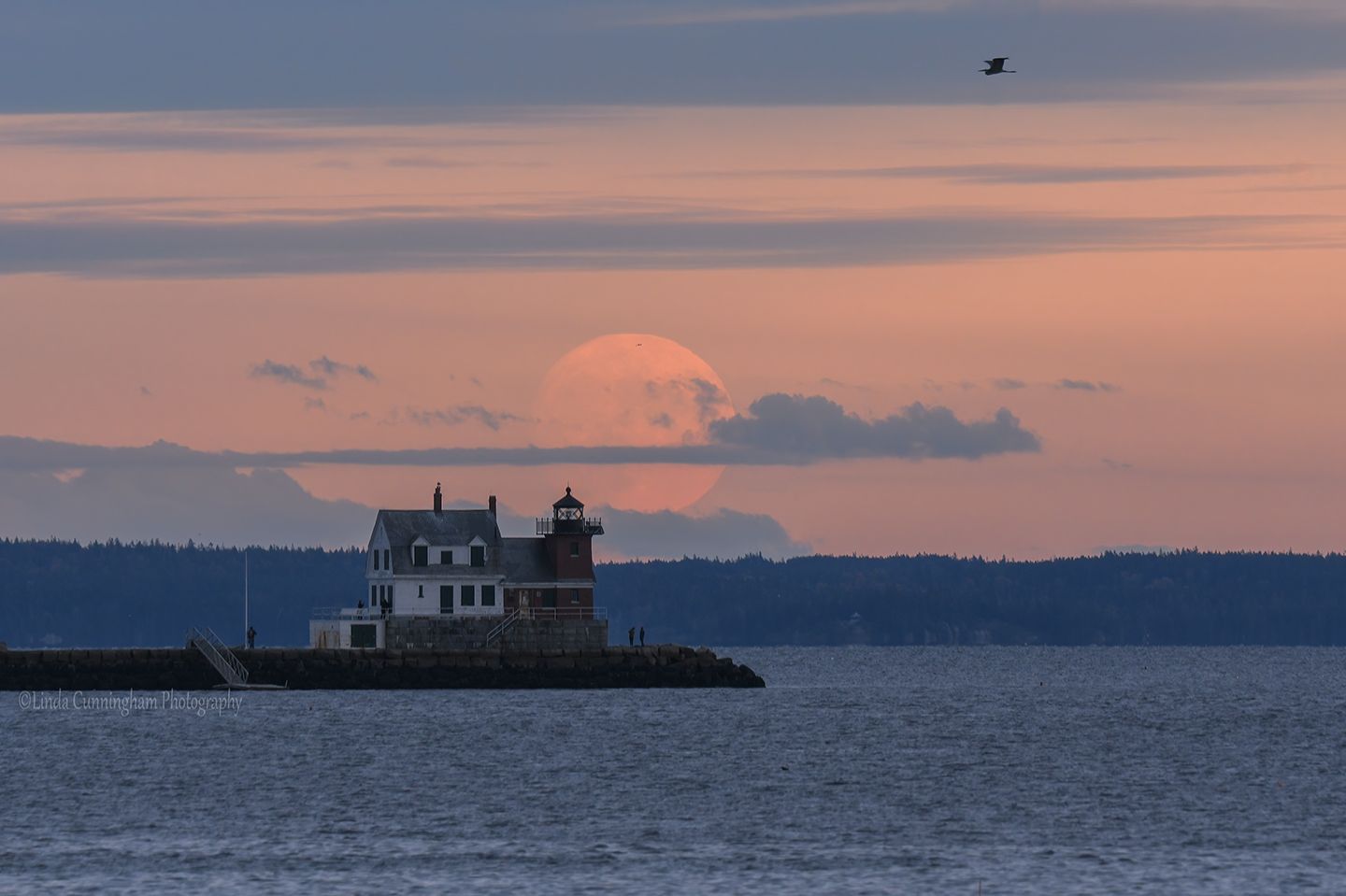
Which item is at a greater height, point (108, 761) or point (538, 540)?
point (538, 540)

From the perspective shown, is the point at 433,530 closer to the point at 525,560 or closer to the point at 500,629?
the point at 525,560

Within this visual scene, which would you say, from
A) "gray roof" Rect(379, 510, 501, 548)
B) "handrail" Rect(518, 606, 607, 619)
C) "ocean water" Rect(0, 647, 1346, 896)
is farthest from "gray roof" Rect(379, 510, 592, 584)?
"ocean water" Rect(0, 647, 1346, 896)

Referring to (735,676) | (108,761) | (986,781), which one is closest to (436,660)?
(735,676)

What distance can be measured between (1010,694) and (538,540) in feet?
126

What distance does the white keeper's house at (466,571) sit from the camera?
5034 inches

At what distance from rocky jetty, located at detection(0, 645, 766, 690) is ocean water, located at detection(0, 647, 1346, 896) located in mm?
1774

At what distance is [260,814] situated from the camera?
66.9 m

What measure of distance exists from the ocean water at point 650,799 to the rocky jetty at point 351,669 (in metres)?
1.77

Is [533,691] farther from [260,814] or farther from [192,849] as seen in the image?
[192,849]

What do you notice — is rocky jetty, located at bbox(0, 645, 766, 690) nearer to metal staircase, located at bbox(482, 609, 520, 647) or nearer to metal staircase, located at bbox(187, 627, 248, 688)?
metal staircase, located at bbox(187, 627, 248, 688)

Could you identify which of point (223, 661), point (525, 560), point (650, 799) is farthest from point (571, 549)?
point (650, 799)

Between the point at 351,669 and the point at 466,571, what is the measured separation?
9.39 meters

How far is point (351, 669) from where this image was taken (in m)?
123

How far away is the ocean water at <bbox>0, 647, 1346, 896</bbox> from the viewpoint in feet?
180
